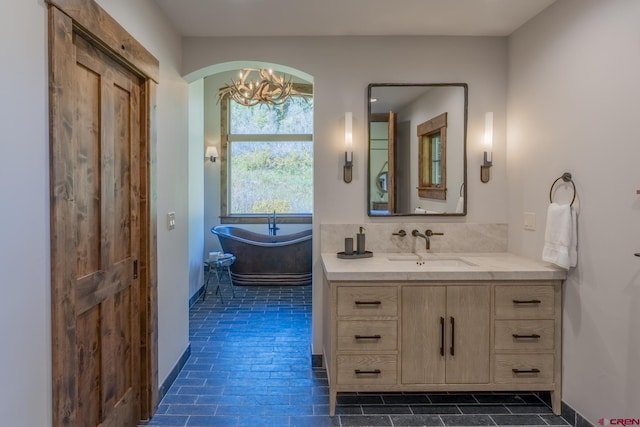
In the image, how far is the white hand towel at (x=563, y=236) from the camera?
2373 mm

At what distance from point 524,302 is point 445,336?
1.77 ft

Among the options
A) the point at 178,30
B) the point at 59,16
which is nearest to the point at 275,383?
the point at 59,16

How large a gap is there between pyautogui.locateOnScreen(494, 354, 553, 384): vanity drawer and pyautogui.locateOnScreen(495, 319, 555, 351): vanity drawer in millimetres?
62

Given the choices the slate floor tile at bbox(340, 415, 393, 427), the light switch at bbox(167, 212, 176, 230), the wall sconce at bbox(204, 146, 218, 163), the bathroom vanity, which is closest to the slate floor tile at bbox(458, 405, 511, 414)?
the bathroom vanity

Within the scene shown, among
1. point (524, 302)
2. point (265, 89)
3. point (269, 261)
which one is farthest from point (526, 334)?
point (265, 89)

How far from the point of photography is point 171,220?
2.84 meters

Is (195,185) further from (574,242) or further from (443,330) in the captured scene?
(574,242)

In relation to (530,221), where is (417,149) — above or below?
above

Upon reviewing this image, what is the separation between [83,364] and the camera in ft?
6.00

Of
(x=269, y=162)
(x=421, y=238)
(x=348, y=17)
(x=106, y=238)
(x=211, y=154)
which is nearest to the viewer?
(x=106, y=238)

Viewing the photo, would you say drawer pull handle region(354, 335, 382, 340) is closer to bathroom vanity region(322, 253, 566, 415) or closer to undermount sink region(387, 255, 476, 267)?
bathroom vanity region(322, 253, 566, 415)

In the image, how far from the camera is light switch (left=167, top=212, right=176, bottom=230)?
9.15 feet

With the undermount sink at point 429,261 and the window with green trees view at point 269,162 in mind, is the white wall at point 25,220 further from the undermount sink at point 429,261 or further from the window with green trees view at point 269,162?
the window with green trees view at point 269,162

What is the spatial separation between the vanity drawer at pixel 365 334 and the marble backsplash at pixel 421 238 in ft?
2.47
